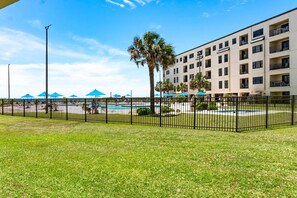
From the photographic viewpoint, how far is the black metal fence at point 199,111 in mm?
11562

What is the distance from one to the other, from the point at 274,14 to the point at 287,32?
448 cm

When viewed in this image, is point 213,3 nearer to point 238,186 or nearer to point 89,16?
point 89,16

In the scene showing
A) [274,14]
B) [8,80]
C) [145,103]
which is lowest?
[145,103]

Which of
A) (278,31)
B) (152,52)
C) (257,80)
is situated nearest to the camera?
(152,52)

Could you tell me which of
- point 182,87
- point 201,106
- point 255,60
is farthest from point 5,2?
point 182,87

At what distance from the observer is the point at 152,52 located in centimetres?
2408

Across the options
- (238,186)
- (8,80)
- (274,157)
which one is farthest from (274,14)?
(8,80)

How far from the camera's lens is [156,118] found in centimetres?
1574

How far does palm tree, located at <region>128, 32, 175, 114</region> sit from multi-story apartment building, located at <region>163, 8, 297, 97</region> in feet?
64.4

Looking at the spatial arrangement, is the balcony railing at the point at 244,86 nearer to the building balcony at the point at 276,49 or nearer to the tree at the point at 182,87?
the building balcony at the point at 276,49

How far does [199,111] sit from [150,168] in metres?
9.28

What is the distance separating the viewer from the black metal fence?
11562 mm

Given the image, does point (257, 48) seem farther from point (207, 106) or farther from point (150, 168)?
point (150, 168)

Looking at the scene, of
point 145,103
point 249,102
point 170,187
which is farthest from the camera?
point 145,103
